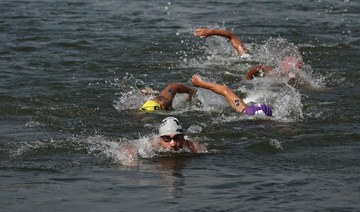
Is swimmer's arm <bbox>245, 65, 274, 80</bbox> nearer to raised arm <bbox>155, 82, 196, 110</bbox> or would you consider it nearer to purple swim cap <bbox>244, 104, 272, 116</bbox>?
raised arm <bbox>155, 82, 196, 110</bbox>

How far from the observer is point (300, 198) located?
32.2 ft

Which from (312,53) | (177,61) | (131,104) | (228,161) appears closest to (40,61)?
(177,61)

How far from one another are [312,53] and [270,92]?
177 inches

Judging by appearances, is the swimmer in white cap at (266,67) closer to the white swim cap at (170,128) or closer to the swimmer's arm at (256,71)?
the swimmer's arm at (256,71)

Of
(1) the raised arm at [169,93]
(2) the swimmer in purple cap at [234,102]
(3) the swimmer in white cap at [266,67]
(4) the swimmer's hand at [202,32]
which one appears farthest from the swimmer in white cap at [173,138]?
(4) the swimmer's hand at [202,32]

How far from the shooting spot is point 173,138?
12172 millimetres

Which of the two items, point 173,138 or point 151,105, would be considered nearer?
point 173,138

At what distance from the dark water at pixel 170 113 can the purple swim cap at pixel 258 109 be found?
164 millimetres

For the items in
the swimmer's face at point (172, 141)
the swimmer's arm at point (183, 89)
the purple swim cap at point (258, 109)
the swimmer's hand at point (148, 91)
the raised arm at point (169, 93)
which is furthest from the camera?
the swimmer's hand at point (148, 91)

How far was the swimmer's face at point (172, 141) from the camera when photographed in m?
12.2

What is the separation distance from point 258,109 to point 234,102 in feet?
1.37

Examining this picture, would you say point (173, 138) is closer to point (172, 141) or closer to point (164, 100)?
point (172, 141)

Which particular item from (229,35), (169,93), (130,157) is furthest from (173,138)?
(229,35)

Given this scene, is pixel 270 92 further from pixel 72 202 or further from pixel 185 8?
pixel 185 8
